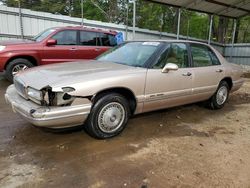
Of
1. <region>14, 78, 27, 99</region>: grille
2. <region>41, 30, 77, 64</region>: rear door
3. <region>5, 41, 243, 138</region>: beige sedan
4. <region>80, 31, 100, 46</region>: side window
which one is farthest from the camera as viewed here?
<region>80, 31, 100, 46</region>: side window

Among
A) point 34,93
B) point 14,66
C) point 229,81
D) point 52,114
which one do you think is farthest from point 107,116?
point 14,66

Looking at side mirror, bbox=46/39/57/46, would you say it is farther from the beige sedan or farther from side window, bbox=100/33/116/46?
the beige sedan

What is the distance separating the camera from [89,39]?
891cm

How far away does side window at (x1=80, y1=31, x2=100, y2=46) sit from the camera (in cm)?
872

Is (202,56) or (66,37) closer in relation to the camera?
(202,56)

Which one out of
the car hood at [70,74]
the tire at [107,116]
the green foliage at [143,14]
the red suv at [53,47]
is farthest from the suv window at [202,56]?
the green foliage at [143,14]

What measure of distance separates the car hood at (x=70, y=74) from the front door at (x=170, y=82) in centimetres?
35

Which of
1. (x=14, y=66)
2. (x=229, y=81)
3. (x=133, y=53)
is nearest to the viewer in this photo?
(x=133, y=53)

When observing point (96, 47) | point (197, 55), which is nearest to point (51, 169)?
point (197, 55)

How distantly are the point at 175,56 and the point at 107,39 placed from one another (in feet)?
15.7

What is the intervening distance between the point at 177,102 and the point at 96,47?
184 inches

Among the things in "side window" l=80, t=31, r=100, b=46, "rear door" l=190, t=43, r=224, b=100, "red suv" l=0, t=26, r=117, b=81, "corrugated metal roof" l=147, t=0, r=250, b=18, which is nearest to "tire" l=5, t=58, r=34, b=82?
"red suv" l=0, t=26, r=117, b=81

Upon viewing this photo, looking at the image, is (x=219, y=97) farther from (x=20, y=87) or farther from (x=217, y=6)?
(x=217, y=6)

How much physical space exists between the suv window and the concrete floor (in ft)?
4.03
